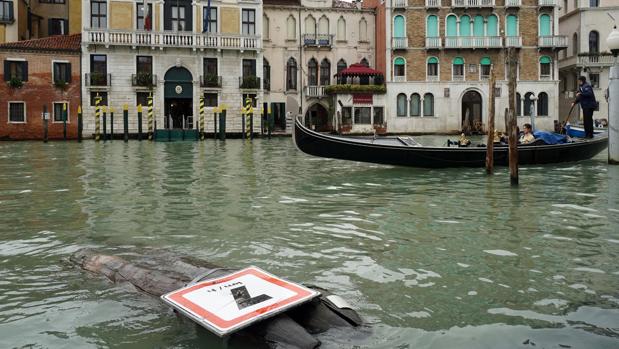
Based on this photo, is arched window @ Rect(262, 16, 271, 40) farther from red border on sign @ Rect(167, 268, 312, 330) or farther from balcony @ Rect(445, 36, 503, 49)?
red border on sign @ Rect(167, 268, 312, 330)

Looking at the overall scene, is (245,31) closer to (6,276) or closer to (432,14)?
(432,14)

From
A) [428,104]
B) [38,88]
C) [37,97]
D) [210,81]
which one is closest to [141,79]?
[210,81]

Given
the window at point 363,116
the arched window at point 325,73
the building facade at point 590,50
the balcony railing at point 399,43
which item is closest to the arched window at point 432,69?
the balcony railing at point 399,43

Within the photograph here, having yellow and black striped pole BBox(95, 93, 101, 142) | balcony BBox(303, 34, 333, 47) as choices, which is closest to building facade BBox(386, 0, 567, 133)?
balcony BBox(303, 34, 333, 47)

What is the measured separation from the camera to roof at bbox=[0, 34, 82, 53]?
2595cm

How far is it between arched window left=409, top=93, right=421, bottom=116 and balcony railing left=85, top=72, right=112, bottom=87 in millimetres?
14921

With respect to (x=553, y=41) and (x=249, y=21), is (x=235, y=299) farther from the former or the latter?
(x=553, y=41)

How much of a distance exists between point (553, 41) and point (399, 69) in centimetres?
785

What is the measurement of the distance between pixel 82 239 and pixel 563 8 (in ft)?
120

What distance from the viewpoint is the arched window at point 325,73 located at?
33000 millimetres

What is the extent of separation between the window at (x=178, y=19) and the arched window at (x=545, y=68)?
18043 millimetres

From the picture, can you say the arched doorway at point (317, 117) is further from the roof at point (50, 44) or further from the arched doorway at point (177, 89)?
the roof at point (50, 44)

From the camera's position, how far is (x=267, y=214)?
726cm

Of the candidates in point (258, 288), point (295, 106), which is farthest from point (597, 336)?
point (295, 106)
